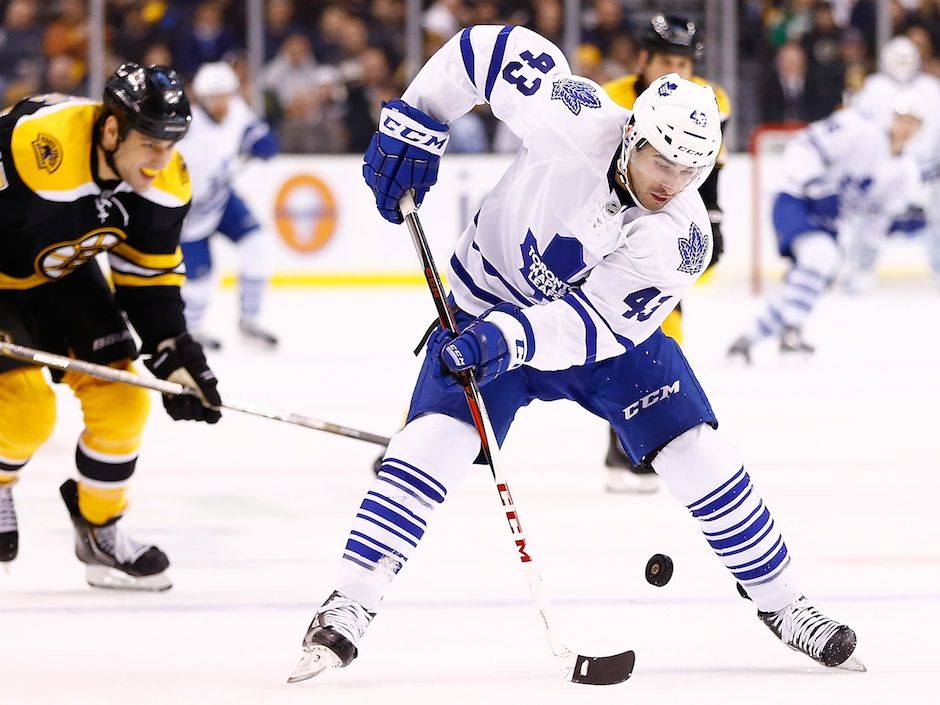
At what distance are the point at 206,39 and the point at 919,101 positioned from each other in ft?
12.6

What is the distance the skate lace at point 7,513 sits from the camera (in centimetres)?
330

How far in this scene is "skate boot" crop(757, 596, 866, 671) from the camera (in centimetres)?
271

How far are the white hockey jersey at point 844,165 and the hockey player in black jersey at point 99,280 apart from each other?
4.24 metres

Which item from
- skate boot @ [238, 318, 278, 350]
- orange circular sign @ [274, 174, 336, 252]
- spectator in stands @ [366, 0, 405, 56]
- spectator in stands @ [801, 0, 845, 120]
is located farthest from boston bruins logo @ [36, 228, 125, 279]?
spectator in stands @ [801, 0, 845, 120]

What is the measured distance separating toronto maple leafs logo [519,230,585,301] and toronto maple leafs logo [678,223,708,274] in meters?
0.17

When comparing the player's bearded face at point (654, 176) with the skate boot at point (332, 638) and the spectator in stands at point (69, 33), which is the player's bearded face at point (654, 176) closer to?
the skate boot at point (332, 638)

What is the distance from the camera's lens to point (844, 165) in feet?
23.3

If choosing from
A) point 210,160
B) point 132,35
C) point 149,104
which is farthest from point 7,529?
point 132,35

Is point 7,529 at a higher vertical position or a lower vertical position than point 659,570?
lower

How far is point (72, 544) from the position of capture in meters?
3.73

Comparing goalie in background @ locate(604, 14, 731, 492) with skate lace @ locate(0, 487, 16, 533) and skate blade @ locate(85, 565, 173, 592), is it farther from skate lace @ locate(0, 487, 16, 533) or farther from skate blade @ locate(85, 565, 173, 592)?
skate lace @ locate(0, 487, 16, 533)

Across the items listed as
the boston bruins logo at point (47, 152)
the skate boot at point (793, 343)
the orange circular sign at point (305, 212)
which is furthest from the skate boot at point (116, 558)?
the orange circular sign at point (305, 212)

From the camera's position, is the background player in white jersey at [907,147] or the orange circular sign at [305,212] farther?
the orange circular sign at [305,212]

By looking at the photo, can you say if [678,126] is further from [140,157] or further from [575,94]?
[140,157]
